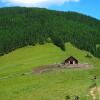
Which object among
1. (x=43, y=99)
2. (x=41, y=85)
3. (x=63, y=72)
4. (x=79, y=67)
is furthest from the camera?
(x=79, y=67)

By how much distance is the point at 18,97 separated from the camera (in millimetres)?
63812

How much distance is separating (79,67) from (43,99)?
5470cm

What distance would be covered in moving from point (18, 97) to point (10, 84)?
23346mm

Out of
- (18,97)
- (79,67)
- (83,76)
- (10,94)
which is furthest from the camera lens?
(79,67)

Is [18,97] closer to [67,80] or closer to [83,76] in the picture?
[67,80]

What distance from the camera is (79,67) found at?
111938 millimetres

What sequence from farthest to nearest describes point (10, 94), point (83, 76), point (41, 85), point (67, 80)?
point (83, 76)
point (67, 80)
point (41, 85)
point (10, 94)

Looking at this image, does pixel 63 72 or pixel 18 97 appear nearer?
pixel 18 97

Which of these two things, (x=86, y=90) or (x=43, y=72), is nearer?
(x=86, y=90)

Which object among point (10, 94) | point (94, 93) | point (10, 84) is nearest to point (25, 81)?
point (10, 84)

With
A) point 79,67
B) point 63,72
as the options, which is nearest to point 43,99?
point 63,72

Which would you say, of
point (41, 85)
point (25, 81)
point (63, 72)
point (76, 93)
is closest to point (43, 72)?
point (63, 72)

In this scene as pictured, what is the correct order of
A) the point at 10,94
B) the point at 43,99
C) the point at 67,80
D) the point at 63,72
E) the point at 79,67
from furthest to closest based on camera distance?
1. the point at 79,67
2. the point at 63,72
3. the point at 67,80
4. the point at 10,94
5. the point at 43,99

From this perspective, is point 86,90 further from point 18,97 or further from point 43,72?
point 43,72
